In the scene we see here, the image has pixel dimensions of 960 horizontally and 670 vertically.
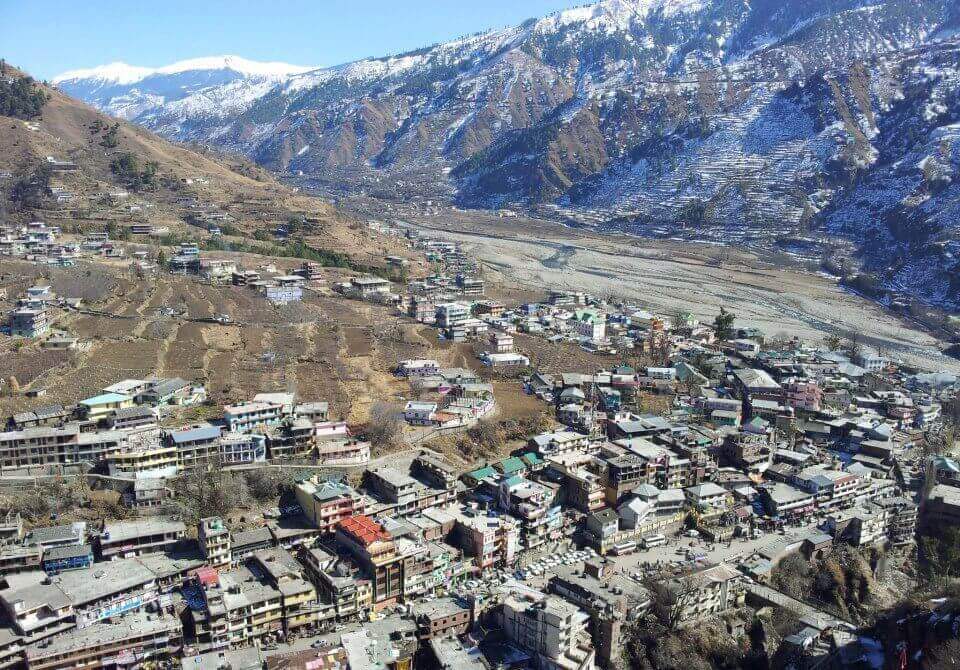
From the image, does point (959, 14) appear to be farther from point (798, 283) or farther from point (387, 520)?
point (387, 520)

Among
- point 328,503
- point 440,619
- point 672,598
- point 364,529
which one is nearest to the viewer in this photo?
point 440,619

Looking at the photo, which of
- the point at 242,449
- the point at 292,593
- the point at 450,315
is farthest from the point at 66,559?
the point at 450,315

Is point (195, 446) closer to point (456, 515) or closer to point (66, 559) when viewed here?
point (66, 559)

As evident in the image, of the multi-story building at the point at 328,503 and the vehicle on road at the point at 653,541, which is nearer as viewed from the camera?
the multi-story building at the point at 328,503

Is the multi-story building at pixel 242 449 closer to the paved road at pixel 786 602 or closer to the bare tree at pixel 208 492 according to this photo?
the bare tree at pixel 208 492

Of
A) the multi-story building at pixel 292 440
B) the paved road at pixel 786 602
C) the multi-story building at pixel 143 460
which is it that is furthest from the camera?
the multi-story building at pixel 292 440

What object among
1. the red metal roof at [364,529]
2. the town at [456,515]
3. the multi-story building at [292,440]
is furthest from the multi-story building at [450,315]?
the red metal roof at [364,529]

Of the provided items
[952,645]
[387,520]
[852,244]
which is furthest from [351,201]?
[952,645]
